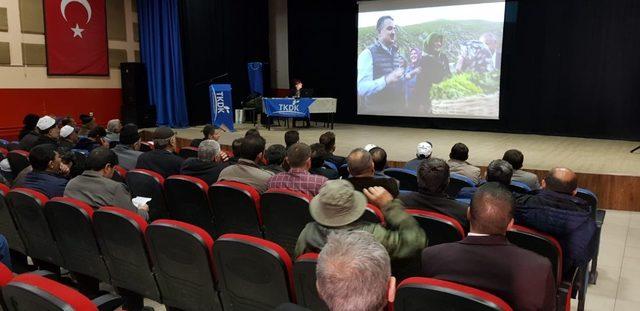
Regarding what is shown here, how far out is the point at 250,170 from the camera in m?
3.80

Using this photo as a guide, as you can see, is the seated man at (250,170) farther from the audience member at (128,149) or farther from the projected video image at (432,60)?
the projected video image at (432,60)

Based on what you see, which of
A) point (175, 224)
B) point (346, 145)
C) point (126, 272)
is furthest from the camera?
point (346, 145)

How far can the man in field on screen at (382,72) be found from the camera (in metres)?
11.9

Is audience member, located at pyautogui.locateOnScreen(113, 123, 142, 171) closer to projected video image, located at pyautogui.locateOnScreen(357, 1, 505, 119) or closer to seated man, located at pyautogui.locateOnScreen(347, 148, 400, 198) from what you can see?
seated man, located at pyautogui.locateOnScreen(347, 148, 400, 198)

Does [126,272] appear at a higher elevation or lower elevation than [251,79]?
lower

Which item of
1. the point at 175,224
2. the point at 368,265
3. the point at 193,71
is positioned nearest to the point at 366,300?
the point at 368,265

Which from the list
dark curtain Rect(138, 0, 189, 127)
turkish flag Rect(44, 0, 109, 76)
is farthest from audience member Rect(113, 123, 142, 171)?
dark curtain Rect(138, 0, 189, 127)

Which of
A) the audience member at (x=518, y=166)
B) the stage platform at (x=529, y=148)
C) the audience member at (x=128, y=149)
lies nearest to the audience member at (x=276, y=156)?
the audience member at (x=128, y=149)

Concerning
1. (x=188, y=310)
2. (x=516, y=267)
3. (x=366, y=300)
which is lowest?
(x=188, y=310)

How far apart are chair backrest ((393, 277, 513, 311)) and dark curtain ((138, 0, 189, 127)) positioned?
1108 centimetres

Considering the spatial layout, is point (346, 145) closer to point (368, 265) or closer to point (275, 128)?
point (275, 128)

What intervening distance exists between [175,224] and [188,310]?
55 centimetres

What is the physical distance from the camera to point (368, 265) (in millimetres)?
1204

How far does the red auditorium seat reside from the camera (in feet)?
4.72
